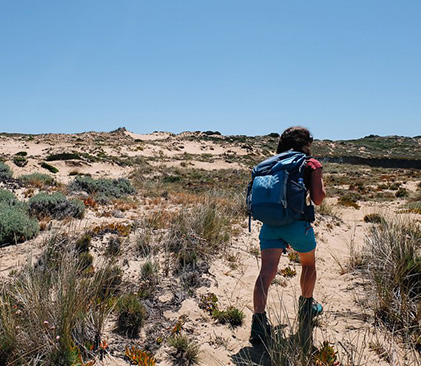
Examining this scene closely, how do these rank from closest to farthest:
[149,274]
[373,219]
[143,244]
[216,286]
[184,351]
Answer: [184,351] < [149,274] < [216,286] < [143,244] < [373,219]

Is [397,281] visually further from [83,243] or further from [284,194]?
[83,243]

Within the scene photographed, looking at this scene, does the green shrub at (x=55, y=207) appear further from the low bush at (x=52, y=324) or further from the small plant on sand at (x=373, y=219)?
the small plant on sand at (x=373, y=219)

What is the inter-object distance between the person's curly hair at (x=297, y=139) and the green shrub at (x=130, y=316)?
2.11 metres

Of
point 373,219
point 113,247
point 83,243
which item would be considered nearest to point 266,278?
point 113,247

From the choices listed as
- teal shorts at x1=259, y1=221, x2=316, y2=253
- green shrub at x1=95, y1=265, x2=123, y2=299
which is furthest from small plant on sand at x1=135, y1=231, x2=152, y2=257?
teal shorts at x1=259, y1=221, x2=316, y2=253

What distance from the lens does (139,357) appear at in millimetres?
2697

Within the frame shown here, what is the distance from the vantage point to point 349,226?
848cm

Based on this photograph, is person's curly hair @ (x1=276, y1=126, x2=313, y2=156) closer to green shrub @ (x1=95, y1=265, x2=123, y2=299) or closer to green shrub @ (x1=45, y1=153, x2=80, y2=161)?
green shrub @ (x1=95, y1=265, x2=123, y2=299)

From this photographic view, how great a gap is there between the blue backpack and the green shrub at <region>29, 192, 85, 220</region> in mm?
5286

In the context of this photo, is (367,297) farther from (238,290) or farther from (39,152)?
(39,152)

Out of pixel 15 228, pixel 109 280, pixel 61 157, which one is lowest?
pixel 109 280

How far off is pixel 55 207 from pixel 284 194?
239 inches

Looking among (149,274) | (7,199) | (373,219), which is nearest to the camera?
(149,274)

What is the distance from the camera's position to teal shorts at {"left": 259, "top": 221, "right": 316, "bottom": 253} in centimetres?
277
